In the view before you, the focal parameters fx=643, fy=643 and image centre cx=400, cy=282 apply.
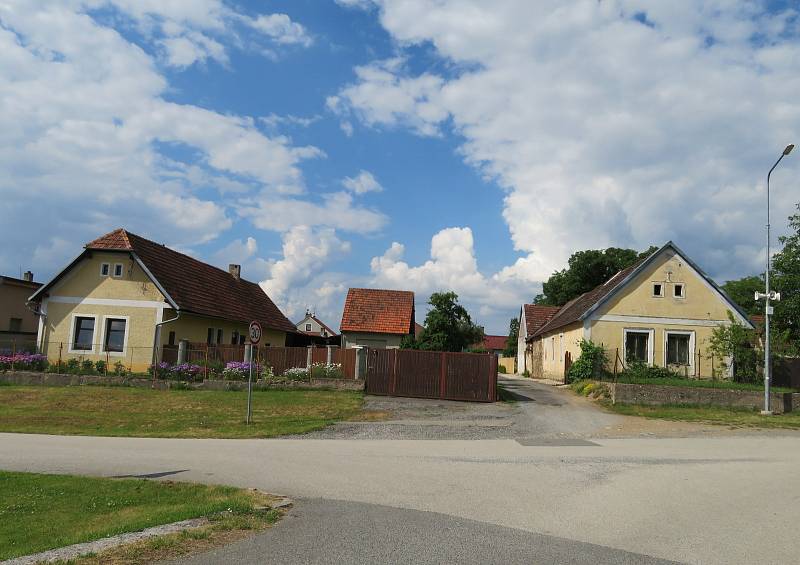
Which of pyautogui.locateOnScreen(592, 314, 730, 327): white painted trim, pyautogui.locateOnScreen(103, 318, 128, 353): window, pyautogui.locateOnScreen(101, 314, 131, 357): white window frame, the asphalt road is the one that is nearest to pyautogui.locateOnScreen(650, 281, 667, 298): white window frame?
pyautogui.locateOnScreen(592, 314, 730, 327): white painted trim

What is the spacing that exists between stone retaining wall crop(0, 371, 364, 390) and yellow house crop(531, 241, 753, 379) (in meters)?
12.0

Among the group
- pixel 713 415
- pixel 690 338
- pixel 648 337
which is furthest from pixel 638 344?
pixel 713 415

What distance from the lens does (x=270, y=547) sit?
6340mm

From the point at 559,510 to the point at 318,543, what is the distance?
3.24 meters

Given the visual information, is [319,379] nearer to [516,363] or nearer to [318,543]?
[318,543]

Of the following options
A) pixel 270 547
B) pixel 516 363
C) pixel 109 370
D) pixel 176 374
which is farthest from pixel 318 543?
pixel 516 363

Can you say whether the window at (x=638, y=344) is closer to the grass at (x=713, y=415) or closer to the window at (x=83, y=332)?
the grass at (x=713, y=415)

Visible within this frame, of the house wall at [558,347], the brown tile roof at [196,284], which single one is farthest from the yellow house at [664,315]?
the brown tile roof at [196,284]

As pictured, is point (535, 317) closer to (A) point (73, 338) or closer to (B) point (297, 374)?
(B) point (297, 374)

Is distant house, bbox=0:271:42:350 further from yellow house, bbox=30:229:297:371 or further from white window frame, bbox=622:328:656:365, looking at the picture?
white window frame, bbox=622:328:656:365

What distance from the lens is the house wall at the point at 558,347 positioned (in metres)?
30.8

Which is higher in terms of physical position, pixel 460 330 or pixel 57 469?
pixel 460 330

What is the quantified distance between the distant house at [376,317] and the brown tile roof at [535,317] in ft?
35.4

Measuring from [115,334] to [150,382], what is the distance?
226 inches
